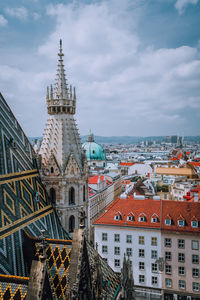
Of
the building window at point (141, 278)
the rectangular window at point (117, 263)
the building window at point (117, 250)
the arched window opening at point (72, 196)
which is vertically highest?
the arched window opening at point (72, 196)

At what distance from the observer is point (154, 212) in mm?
38562

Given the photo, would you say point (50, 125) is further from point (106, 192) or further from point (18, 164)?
point (106, 192)

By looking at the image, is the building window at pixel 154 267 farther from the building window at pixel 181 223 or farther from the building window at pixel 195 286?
the building window at pixel 181 223

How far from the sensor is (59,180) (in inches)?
826

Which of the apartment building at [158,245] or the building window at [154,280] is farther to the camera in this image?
the building window at [154,280]

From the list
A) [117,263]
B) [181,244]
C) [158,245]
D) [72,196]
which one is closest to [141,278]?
[117,263]

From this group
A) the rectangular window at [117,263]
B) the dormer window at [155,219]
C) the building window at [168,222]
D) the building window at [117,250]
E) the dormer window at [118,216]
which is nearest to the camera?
the building window at [168,222]

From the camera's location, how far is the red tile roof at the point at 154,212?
1427 inches

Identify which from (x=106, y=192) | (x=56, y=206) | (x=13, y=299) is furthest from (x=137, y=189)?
(x=13, y=299)

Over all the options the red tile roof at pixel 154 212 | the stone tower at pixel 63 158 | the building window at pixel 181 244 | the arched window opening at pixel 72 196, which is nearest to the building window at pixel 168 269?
the building window at pixel 181 244

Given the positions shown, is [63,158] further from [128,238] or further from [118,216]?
[128,238]

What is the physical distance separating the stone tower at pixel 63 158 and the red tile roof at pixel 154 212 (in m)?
17.3

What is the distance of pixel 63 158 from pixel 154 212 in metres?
22.2

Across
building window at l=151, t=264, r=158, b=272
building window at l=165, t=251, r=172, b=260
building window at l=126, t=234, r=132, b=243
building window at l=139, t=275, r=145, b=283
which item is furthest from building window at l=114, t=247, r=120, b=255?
building window at l=165, t=251, r=172, b=260
